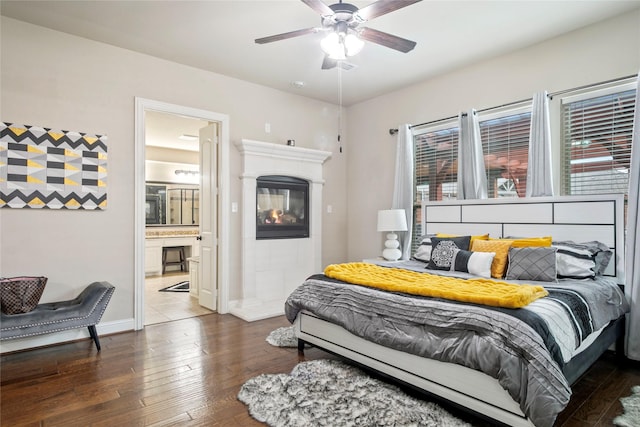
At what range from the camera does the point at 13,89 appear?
321cm

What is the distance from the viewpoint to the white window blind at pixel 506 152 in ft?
12.7

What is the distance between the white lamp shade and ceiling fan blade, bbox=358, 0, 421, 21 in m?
2.53

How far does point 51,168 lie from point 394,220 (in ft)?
11.8

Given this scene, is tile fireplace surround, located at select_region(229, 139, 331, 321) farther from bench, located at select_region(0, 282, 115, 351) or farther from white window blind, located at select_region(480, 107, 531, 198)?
white window blind, located at select_region(480, 107, 531, 198)

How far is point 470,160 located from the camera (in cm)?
410

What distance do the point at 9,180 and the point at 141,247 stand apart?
124 centimetres

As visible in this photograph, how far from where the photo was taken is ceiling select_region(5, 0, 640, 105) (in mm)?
3004

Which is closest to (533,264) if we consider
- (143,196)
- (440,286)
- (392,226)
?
(440,286)

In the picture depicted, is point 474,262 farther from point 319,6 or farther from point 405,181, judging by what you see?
point 319,6

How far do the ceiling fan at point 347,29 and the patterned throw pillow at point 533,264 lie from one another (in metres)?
1.92

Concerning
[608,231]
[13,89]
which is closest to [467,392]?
[608,231]

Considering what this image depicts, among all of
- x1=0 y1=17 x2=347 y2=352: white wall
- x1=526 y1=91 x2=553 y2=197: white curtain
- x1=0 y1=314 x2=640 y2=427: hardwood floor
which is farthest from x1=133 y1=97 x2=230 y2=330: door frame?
x1=526 y1=91 x2=553 y2=197: white curtain

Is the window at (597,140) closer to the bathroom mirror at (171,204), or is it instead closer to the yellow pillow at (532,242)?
the yellow pillow at (532,242)

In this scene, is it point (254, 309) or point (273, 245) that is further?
point (273, 245)
